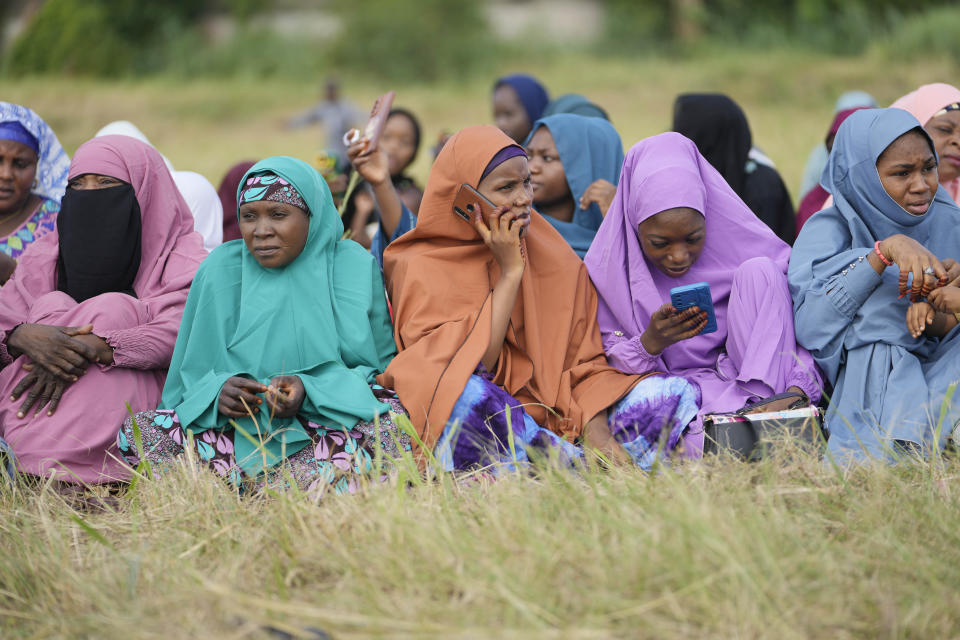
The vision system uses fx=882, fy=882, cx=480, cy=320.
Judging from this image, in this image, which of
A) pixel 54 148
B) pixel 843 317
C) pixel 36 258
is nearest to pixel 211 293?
pixel 36 258

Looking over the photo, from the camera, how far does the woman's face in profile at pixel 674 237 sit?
11.6 feet

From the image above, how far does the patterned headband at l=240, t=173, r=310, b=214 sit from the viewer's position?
141 inches

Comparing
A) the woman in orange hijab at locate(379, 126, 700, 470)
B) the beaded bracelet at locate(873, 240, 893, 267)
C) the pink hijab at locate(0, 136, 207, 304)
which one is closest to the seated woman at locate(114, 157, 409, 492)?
the woman in orange hijab at locate(379, 126, 700, 470)

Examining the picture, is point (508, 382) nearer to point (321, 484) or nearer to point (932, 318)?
point (321, 484)

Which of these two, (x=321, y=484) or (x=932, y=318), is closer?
(x=321, y=484)

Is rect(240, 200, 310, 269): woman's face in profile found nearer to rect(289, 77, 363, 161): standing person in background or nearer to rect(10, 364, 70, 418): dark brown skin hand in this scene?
rect(10, 364, 70, 418): dark brown skin hand

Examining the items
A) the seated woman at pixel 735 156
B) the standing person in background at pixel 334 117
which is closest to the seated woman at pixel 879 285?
the seated woman at pixel 735 156

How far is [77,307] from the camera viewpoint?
145 inches

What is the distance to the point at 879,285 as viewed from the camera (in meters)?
3.45

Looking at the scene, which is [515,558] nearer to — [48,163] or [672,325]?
[672,325]

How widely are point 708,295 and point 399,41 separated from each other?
18.9m

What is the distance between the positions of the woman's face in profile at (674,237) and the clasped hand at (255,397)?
1.53 metres

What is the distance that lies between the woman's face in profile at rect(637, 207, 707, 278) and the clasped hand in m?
1.53

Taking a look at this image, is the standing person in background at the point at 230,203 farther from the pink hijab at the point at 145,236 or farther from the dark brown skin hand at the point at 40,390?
the dark brown skin hand at the point at 40,390
